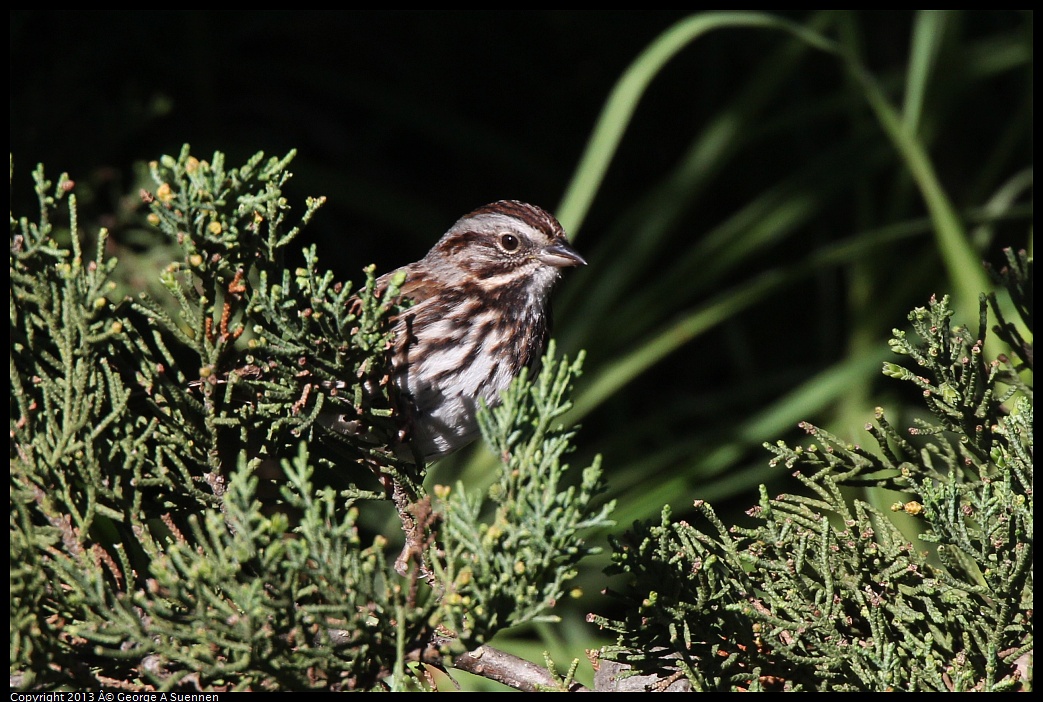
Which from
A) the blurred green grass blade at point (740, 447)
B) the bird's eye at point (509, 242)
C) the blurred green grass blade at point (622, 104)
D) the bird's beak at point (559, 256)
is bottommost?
the blurred green grass blade at point (740, 447)

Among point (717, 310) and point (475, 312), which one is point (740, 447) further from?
point (475, 312)

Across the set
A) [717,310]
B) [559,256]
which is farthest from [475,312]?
[717,310]

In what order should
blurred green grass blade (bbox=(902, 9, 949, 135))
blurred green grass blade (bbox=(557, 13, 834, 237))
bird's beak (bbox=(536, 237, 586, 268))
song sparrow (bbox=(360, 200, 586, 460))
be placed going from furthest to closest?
blurred green grass blade (bbox=(902, 9, 949, 135)) < blurred green grass blade (bbox=(557, 13, 834, 237)) < bird's beak (bbox=(536, 237, 586, 268)) < song sparrow (bbox=(360, 200, 586, 460))

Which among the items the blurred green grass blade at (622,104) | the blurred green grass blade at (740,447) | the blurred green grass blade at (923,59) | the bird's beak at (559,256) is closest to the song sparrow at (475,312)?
the bird's beak at (559,256)

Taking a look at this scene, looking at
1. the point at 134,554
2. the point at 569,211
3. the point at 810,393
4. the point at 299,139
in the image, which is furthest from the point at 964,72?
the point at 134,554

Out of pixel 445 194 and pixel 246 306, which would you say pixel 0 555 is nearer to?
pixel 246 306

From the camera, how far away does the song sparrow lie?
2174mm

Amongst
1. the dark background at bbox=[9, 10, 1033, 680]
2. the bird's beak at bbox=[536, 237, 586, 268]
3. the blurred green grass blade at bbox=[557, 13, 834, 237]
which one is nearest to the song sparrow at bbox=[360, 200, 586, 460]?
the bird's beak at bbox=[536, 237, 586, 268]

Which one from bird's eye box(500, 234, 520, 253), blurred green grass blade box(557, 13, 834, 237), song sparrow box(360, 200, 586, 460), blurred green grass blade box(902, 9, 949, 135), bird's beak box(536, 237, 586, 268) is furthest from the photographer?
blurred green grass blade box(902, 9, 949, 135)

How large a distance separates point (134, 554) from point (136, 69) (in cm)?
209

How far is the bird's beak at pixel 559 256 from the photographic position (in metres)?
2.44

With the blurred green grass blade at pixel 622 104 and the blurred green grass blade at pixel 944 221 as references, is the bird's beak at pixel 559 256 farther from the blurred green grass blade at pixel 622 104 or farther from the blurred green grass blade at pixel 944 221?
the blurred green grass blade at pixel 944 221

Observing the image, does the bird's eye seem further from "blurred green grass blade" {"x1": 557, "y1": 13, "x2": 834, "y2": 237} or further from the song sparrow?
"blurred green grass blade" {"x1": 557, "y1": 13, "x2": 834, "y2": 237}

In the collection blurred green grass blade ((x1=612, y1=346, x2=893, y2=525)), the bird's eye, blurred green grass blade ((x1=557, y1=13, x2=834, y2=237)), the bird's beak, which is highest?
blurred green grass blade ((x1=557, y1=13, x2=834, y2=237))
